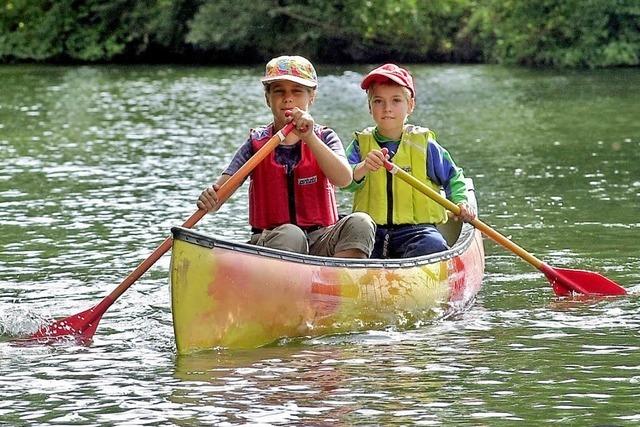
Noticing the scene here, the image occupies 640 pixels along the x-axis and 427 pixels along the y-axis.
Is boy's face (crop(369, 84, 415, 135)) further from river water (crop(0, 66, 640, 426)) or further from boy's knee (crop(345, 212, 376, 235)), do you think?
river water (crop(0, 66, 640, 426))

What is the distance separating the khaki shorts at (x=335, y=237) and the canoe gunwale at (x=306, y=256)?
15 centimetres

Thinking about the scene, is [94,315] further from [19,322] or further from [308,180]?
[308,180]

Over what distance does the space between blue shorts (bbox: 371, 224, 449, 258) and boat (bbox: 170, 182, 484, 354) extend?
179 mm

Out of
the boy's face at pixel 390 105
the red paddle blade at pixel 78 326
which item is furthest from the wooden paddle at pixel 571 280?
the red paddle blade at pixel 78 326

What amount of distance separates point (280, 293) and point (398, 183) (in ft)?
4.50

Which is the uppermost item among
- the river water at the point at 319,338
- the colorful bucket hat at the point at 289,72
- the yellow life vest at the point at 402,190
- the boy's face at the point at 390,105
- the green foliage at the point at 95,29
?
the green foliage at the point at 95,29

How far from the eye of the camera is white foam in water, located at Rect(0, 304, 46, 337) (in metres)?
7.67

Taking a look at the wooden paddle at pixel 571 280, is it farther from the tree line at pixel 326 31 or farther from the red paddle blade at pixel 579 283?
the tree line at pixel 326 31

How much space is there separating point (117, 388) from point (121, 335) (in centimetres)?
126

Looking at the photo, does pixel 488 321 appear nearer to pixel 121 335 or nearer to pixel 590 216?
pixel 121 335

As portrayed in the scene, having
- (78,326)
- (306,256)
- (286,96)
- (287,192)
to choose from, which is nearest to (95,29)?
(78,326)

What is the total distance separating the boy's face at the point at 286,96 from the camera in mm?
7223

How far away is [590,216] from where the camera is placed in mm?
11547

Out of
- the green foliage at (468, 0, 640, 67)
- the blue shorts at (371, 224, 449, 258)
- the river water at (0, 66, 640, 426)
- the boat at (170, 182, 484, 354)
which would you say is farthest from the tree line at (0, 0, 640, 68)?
the boat at (170, 182, 484, 354)
